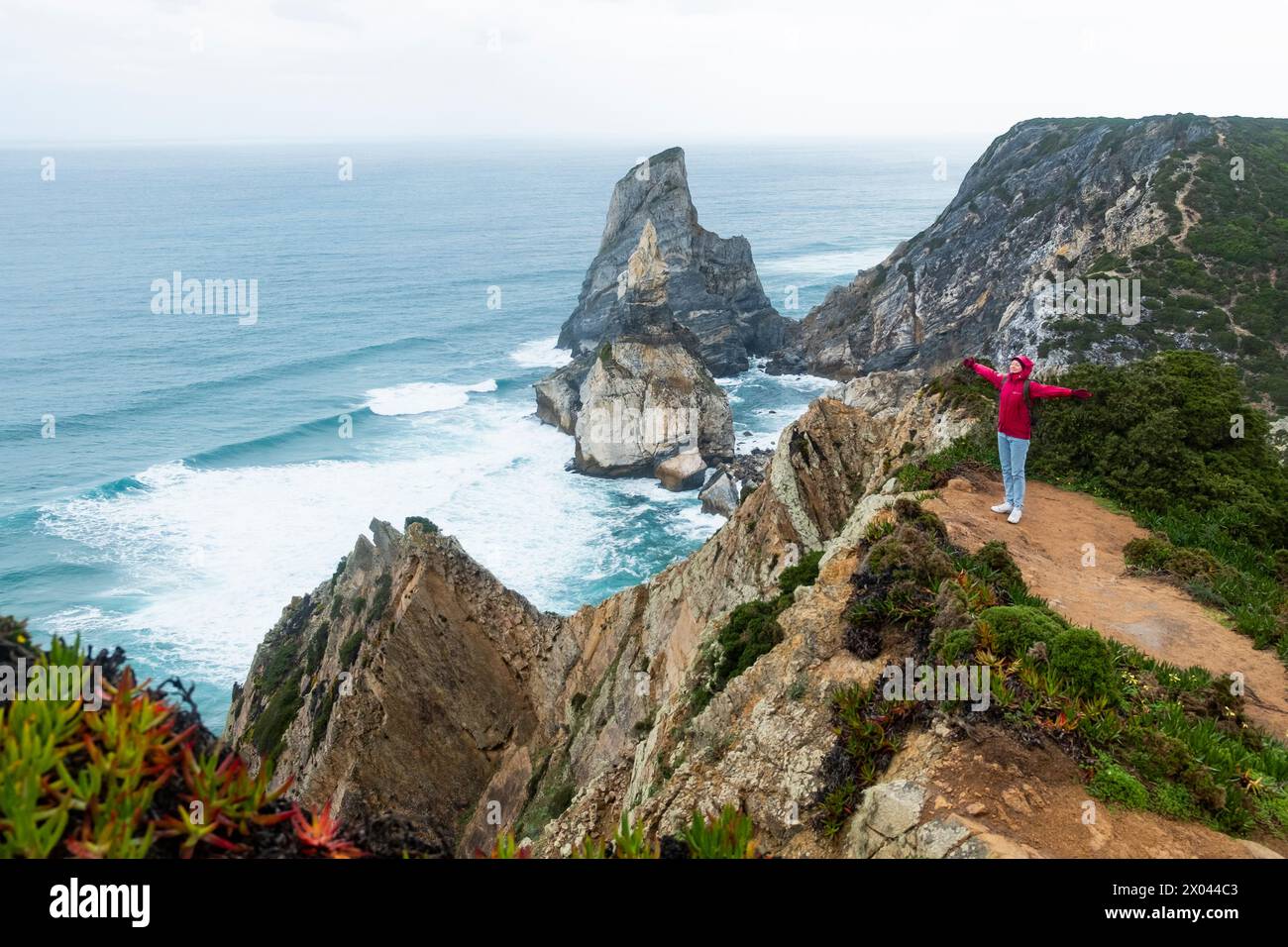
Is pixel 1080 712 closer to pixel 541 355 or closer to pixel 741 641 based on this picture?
pixel 741 641

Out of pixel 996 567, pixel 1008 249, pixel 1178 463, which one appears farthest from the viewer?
pixel 1008 249

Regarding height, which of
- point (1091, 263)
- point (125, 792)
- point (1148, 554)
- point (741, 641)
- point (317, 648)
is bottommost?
Result: point (317, 648)

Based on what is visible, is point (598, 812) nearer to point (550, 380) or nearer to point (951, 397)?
point (951, 397)

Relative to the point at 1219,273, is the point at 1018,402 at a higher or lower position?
lower

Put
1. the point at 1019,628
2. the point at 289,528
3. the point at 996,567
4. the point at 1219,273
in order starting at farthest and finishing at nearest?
the point at 289,528 < the point at 1219,273 < the point at 996,567 < the point at 1019,628

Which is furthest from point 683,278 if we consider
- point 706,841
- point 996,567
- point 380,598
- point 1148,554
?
point 706,841

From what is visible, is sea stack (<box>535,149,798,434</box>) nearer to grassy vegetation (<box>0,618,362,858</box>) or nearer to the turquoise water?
the turquoise water

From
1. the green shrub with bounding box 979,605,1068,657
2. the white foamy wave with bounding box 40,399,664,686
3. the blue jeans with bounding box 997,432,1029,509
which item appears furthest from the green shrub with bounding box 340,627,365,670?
the green shrub with bounding box 979,605,1068,657
